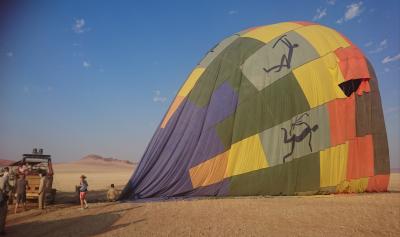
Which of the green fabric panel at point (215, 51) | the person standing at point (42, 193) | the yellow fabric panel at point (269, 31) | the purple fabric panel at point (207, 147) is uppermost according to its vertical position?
the yellow fabric panel at point (269, 31)

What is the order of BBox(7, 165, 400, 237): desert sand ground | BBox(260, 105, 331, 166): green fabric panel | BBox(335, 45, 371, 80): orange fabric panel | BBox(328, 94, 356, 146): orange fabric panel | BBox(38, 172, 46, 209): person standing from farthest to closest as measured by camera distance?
BBox(335, 45, 371, 80): orange fabric panel
BBox(328, 94, 356, 146): orange fabric panel
BBox(260, 105, 331, 166): green fabric panel
BBox(38, 172, 46, 209): person standing
BBox(7, 165, 400, 237): desert sand ground

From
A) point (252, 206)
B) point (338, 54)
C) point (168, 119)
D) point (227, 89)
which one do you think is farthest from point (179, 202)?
point (338, 54)

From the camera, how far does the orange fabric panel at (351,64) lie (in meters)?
13.5

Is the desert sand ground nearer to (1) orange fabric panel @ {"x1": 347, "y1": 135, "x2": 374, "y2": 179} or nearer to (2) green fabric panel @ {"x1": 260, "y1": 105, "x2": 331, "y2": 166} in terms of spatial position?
(1) orange fabric panel @ {"x1": 347, "y1": 135, "x2": 374, "y2": 179}

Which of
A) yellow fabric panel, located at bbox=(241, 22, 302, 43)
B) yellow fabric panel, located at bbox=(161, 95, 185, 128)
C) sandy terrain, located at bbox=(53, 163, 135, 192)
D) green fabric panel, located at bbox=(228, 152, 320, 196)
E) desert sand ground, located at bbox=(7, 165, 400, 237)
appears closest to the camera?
desert sand ground, located at bbox=(7, 165, 400, 237)

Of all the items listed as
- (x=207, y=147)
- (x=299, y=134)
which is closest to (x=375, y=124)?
(x=299, y=134)

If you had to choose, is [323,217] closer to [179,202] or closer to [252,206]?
[252,206]

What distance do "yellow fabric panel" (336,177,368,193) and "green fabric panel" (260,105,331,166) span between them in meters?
1.61

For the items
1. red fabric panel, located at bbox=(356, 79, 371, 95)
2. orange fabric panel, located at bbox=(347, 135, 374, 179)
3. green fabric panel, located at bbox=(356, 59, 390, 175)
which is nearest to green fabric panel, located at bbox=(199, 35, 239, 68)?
red fabric panel, located at bbox=(356, 79, 371, 95)

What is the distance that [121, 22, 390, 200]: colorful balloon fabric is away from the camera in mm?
12547

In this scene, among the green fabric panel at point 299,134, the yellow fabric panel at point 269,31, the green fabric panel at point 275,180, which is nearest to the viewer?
the green fabric panel at point 275,180

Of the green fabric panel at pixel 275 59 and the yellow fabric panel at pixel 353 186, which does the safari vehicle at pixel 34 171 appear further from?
the yellow fabric panel at pixel 353 186

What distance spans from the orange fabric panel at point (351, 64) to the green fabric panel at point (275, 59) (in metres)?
1.05

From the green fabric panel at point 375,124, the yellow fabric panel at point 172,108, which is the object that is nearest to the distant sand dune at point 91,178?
the yellow fabric panel at point 172,108
